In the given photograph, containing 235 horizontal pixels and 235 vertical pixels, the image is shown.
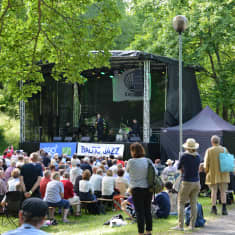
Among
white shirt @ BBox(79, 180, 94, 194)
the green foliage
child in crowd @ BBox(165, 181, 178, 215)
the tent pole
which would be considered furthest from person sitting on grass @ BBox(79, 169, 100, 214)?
the green foliage

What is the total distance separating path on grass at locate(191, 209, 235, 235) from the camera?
24.1 ft

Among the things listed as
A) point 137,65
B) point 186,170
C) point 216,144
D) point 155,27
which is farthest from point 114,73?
point 186,170

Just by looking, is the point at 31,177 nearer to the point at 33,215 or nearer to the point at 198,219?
the point at 198,219

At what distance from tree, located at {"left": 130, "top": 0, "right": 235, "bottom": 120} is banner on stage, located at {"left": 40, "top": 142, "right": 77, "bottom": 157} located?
685cm

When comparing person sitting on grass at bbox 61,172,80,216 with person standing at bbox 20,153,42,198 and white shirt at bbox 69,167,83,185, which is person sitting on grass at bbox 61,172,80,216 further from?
person standing at bbox 20,153,42,198

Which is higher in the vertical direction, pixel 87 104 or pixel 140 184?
pixel 87 104

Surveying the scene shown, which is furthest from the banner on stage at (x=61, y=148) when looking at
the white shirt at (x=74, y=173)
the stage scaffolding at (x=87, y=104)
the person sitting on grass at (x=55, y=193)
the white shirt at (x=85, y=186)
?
the person sitting on grass at (x=55, y=193)

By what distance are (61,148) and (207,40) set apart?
28.6 feet

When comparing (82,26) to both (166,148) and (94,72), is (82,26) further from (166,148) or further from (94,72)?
(94,72)

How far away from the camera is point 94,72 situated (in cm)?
2336

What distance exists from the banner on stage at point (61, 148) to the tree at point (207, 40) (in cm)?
685

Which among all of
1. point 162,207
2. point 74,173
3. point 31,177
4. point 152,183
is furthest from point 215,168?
point 74,173

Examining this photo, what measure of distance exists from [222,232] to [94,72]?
55.3ft

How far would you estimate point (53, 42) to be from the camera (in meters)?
12.9
